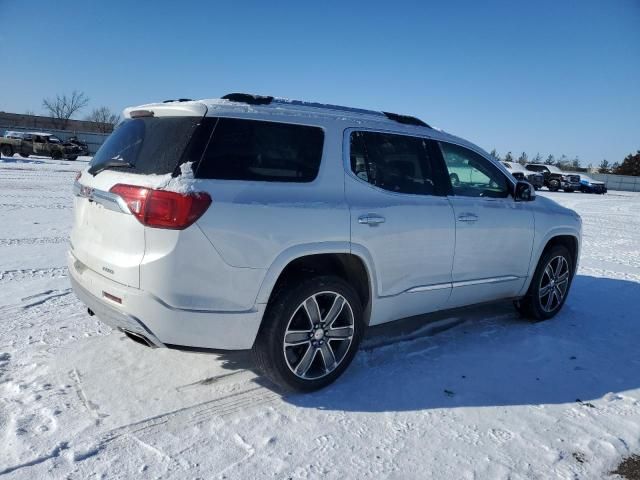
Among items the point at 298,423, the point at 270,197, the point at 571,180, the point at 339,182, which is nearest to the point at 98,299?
the point at 270,197

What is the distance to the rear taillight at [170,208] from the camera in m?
2.78

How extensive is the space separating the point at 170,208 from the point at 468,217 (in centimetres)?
250

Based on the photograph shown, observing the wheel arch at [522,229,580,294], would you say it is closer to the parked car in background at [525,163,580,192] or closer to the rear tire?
the rear tire

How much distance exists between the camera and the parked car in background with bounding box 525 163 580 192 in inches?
1287

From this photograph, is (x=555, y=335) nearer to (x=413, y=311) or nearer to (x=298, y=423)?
(x=413, y=311)

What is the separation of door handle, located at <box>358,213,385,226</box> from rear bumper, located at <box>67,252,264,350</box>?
92cm

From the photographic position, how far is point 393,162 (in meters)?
3.88

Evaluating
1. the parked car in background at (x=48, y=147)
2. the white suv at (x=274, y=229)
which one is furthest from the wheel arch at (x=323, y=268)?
the parked car in background at (x=48, y=147)

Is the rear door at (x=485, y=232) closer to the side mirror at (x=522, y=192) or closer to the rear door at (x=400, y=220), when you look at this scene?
the side mirror at (x=522, y=192)

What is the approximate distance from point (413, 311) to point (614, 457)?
5.30 ft

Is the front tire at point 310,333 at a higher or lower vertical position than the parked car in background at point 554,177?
lower

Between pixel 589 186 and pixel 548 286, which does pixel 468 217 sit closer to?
pixel 548 286

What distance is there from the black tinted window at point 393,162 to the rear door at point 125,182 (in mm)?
1178

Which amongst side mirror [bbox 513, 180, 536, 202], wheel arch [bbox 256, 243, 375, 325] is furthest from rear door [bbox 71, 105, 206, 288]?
side mirror [bbox 513, 180, 536, 202]
